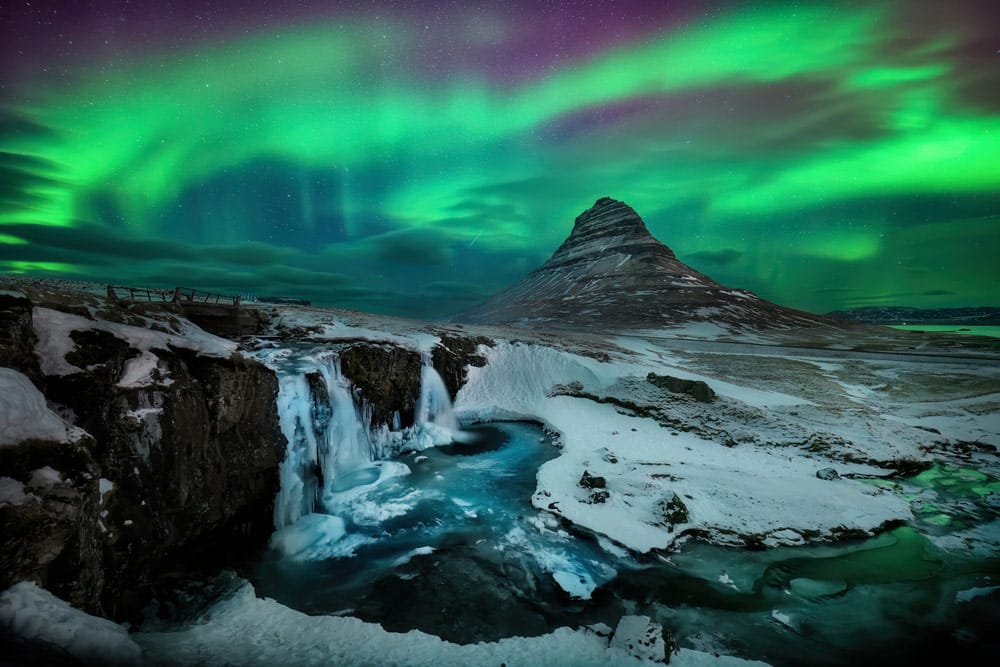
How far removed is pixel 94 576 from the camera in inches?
298

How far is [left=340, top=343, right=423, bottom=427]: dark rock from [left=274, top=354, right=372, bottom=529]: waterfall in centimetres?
101

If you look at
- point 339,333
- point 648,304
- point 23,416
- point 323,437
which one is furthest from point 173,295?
point 648,304

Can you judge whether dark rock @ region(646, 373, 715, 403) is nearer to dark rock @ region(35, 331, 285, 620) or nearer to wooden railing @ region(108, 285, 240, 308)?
dark rock @ region(35, 331, 285, 620)

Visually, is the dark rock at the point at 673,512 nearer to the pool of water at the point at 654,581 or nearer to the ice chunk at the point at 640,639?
the pool of water at the point at 654,581

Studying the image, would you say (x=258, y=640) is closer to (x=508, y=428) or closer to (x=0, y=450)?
(x=0, y=450)

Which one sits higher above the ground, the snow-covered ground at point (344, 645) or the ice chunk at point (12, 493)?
the ice chunk at point (12, 493)

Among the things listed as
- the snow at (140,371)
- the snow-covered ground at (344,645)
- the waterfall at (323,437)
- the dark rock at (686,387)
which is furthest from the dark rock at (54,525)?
the dark rock at (686,387)

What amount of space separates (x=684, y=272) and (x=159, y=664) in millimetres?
Result: 207677

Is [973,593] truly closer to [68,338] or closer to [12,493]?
[12,493]

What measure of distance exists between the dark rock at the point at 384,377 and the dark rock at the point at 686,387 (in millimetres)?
17893

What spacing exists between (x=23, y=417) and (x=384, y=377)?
17089mm

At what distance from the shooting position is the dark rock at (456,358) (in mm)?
29237

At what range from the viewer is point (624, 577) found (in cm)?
1140

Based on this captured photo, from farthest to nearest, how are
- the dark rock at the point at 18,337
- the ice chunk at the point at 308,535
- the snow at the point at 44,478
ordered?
A: the ice chunk at the point at 308,535, the dark rock at the point at 18,337, the snow at the point at 44,478
